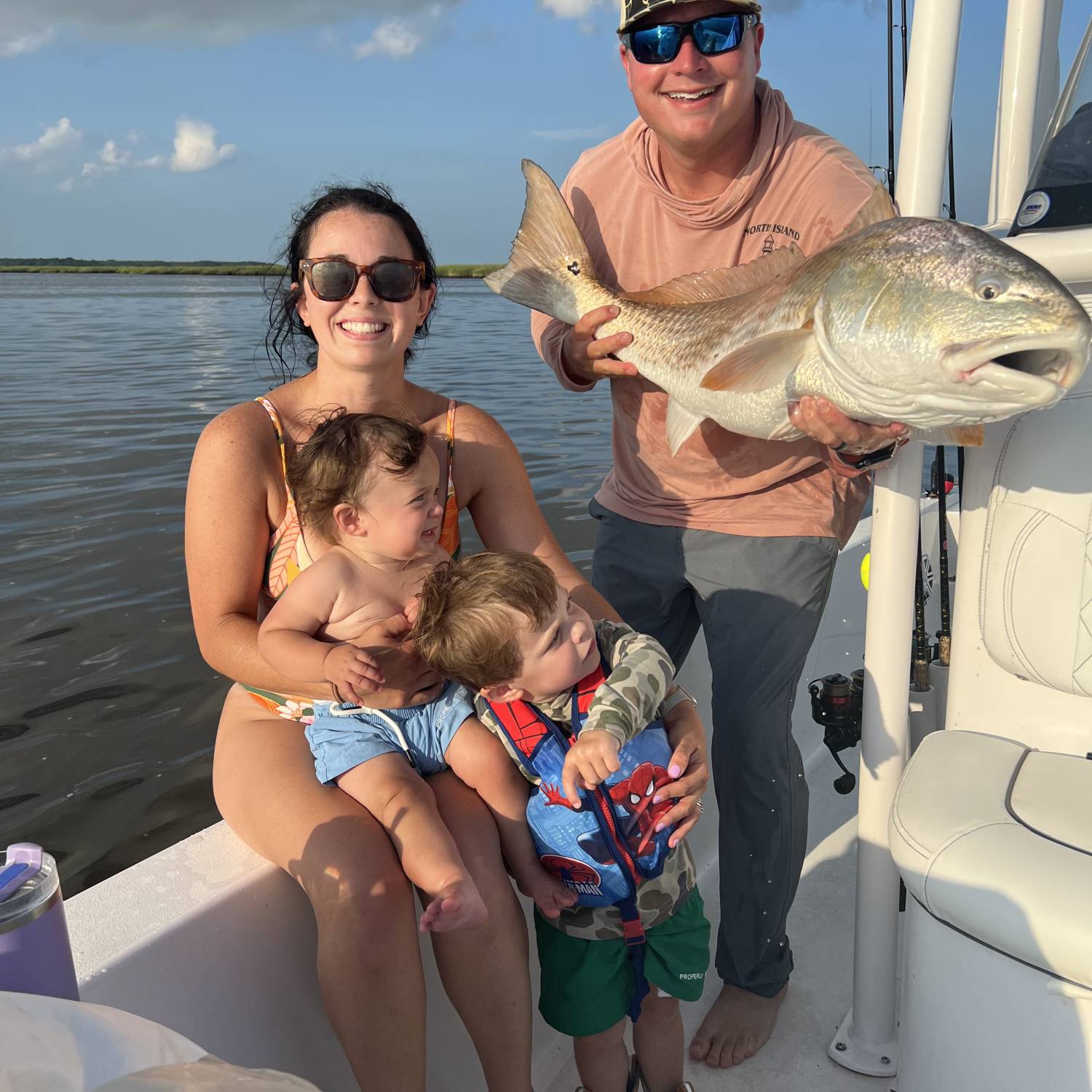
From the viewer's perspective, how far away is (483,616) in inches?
78.1

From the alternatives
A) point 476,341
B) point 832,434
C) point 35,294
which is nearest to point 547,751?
point 832,434

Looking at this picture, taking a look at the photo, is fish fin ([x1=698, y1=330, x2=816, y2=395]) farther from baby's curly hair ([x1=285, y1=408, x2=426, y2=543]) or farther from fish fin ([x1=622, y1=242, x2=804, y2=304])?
→ baby's curly hair ([x1=285, y1=408, x2=426, y2=543])

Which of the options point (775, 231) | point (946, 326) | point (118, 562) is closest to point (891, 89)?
point (775, 231)

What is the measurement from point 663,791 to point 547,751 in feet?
0.77

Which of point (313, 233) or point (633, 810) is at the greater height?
point (313, 233)

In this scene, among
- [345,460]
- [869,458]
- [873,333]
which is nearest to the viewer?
[873,333]


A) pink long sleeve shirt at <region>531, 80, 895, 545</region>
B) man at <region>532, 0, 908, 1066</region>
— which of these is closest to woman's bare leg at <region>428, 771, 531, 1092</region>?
man at <region>532, 0, 908, 1066</region>

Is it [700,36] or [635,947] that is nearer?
[635,947]

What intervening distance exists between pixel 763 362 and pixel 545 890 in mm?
1102

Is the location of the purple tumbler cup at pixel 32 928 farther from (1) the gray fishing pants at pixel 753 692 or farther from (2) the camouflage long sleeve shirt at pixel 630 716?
(1) the gray fishing pants at pixel 753 692

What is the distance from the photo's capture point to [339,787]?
2.06 metres

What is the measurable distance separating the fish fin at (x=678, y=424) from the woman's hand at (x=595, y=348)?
15 cm

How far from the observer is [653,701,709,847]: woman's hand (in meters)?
2.06

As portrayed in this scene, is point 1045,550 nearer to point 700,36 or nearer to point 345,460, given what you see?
point 700,36
